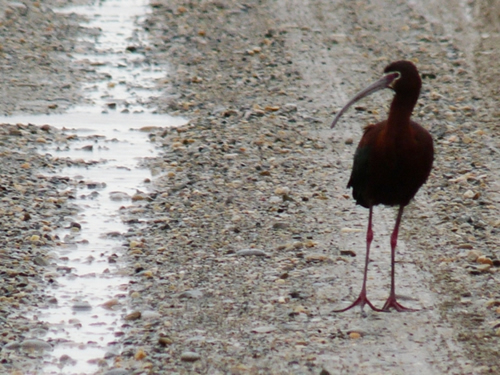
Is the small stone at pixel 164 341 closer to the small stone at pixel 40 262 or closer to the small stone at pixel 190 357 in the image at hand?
the small stone at pixel 190 357

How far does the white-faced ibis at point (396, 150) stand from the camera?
5.50 meters

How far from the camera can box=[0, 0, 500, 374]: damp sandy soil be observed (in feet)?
17.3

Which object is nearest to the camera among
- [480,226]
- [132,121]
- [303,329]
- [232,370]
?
[232,370]

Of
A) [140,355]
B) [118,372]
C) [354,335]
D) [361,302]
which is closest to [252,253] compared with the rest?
[361,302]

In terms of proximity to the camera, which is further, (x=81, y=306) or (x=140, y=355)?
(x=81, y=306)

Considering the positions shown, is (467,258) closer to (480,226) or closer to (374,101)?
(480,226)

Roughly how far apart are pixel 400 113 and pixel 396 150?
0.22m

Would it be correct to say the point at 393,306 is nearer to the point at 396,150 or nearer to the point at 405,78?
the point at 396,150

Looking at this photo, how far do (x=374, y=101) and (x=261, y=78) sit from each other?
→ 1.62m

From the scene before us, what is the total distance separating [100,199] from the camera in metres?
7.93

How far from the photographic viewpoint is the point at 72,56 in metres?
12.6

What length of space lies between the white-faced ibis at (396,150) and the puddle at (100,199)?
159cm

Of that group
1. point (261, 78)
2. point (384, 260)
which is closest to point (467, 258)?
point (384, 260)

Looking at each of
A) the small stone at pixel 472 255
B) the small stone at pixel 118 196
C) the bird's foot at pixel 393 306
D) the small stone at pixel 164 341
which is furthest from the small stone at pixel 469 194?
the small stone at pixel 164 341
